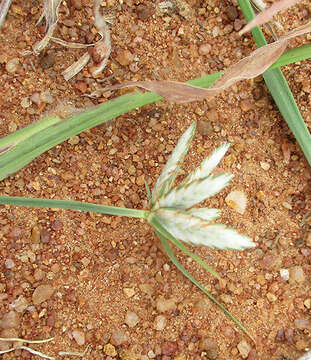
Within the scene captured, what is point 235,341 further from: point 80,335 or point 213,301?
point 80,335

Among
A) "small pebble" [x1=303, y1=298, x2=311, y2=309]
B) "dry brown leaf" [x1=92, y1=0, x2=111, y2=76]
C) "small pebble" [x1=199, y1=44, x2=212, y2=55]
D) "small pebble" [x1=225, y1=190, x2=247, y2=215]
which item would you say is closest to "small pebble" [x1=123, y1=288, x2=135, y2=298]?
"small pebble" [x1=225, y1=190, x2=247, y2=215]

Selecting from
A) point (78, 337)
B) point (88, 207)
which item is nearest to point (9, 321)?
point (78, 337)

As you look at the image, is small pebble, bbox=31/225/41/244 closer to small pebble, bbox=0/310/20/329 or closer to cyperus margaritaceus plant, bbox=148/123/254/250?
small pebble, bbox=0/310/20/329

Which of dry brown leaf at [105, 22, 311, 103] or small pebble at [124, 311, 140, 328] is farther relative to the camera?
small pebble at [124, 311, 140, 328]

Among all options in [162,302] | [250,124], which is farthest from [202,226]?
[250,124]

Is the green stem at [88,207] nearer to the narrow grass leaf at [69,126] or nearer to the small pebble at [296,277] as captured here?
the narrow grass leaf at [69,126]

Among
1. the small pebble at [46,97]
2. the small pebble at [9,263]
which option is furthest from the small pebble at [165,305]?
the small pebble at [46,97]

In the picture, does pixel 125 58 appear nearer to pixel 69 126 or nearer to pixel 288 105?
pixel 69 126
